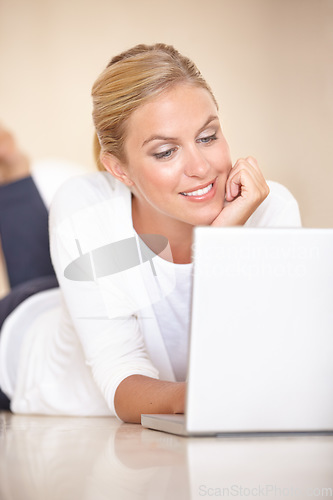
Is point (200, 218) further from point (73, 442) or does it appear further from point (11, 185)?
point (11, 185)

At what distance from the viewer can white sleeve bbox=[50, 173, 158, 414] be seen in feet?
3.92

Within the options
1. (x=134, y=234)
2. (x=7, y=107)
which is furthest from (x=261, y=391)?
(x=7, y=107)

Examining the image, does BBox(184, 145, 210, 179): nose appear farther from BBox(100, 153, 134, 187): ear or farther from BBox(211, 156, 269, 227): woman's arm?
BBox(100, 153, 134, 187): ear

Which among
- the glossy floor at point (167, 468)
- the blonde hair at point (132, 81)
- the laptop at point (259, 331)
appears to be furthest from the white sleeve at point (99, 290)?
the laptop at point (259, 331)

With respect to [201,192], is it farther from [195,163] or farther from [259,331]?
[259,331]

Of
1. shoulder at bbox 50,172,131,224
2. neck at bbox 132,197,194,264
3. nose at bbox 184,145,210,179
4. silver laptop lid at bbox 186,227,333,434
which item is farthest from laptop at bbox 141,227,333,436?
shoulder at bbox 50,172,131,224

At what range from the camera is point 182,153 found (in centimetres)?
108

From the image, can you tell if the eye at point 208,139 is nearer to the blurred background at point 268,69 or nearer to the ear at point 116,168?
the blurred background at point 268,69

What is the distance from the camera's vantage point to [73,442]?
94 cm

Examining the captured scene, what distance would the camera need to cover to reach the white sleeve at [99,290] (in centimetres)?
119

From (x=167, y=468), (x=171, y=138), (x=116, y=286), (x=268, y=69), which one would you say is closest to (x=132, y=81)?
(x=171, y=138)

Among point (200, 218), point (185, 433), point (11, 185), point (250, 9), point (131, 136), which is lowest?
point (11, 185)

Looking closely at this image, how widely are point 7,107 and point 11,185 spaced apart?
433 mm

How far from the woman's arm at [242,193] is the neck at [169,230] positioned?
4.4 inches
